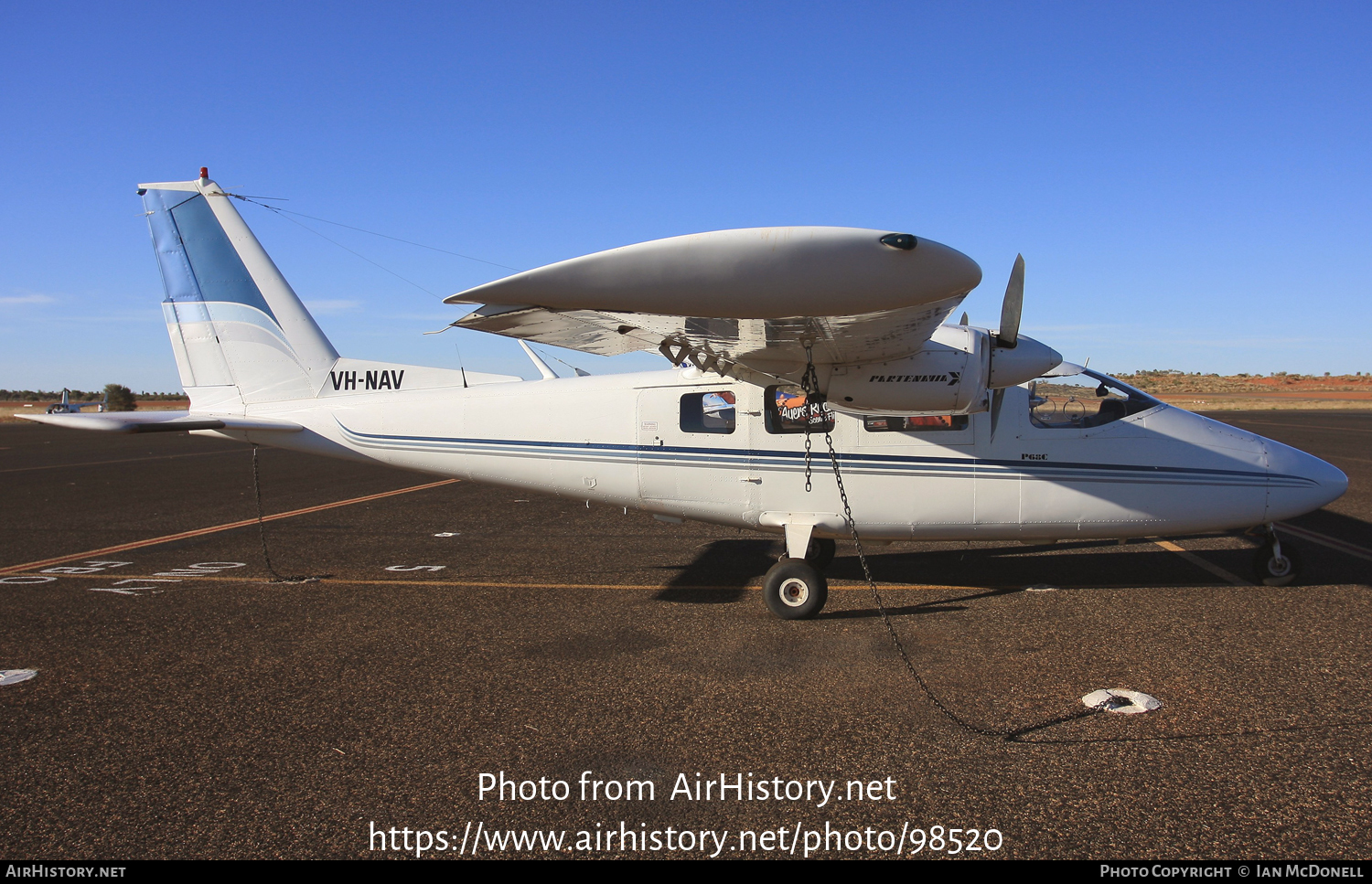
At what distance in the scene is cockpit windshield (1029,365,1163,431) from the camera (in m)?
7.35

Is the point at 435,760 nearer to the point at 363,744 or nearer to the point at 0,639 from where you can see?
the point at 363,744

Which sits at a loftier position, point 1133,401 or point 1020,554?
point 1133,401

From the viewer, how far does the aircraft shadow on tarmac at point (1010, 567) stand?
7.78 metres

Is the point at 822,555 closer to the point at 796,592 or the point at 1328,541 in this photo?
the point at 796,592

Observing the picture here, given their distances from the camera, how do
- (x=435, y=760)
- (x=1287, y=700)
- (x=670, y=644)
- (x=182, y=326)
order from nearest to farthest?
1. (x=435, y=760)
2. (x=1287, y=700)
3. (x=670, y=644)
4. (x=182, y=326)

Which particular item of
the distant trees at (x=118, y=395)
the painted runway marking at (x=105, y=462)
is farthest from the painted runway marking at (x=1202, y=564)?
the distant trees at (x=118, y=395)

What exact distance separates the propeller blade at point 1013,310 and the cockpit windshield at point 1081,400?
1090mm

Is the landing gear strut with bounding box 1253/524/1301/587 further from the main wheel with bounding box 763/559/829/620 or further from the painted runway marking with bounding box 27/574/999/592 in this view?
the main wheel with bounding box 763/559/829/620

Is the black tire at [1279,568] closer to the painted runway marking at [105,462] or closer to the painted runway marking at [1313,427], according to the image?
the painted runway marking at [105,462]

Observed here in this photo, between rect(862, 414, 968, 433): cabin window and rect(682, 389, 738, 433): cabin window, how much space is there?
1.36 m

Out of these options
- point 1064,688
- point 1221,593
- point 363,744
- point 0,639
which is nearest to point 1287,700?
point 1064,688

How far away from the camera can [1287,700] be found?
4773 millimetres

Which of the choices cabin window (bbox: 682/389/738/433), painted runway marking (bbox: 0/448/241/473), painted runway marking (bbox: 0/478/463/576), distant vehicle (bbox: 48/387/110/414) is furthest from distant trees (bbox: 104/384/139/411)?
cabin window (bbox: 682/389/738/433)
